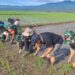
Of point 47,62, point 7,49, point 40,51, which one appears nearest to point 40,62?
point 47,62

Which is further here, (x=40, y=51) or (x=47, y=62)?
(x=40, y=51)

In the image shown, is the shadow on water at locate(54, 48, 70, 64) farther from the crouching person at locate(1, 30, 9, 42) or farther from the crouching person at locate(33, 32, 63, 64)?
the crouching person at locate(1, 30, 9, 42)

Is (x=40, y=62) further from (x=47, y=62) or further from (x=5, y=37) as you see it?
(x=5, y=37)

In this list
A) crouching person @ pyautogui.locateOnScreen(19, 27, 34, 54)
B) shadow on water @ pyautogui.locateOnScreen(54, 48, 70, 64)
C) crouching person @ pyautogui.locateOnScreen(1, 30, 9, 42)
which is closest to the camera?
crouching person @ pyautogui.locateOnScreen(19, 27, 34, 54)

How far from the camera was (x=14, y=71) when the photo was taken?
784 cm

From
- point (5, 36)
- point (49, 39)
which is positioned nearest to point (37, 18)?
point (5, 36)

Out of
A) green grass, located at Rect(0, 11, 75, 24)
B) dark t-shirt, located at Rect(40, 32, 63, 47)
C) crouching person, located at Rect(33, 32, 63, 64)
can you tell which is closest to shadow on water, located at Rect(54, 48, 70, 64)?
crouching person, located at Rect(33, 32, 63, 64)

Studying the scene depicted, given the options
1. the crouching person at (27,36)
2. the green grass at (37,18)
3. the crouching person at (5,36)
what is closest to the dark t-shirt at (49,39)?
the crouching person at (27,36)

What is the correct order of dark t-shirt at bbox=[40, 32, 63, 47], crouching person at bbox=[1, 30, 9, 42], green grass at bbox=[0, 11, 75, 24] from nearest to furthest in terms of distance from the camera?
1. dark t-shirt at bbox=[40, 32, 63, 47]
2. crouching person at bbox=[1, 30, 9, 42]
3. green grass at bbox=[0, 11, 75, 24]

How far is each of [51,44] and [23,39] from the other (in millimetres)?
1290

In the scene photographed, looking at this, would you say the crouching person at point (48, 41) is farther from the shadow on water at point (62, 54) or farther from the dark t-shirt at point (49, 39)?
the shadow on water at point (62, 54)

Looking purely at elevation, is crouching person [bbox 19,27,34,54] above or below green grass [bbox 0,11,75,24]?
above

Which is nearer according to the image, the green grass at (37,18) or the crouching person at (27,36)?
the crouching person at (27,36)

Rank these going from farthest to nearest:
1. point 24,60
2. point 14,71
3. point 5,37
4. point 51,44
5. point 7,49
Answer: point 5,37, point 7,49, point 24,60, point 51,44, point 14,71
